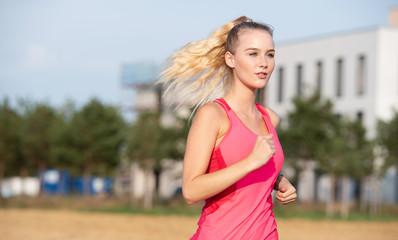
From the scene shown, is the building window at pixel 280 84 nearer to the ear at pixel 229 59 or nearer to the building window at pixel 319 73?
the building window at pixel 319 73

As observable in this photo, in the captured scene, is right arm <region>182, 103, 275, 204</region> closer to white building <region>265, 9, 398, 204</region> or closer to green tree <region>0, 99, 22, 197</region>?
white building <region>265, 9, 398, 204</region>

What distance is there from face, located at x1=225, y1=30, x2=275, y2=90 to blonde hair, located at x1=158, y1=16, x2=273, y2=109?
0.14 meters

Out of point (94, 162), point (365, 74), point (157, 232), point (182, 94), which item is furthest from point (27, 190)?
point (182, 94)

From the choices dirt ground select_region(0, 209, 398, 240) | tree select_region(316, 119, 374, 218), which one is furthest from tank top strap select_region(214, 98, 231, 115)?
tree select_region(316, 119, 374, 218)

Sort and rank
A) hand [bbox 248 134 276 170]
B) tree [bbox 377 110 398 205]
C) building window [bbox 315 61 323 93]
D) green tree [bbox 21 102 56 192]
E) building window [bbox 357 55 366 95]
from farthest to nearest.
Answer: building window [bbox 315 61 323 93], building window [bbox 357 55 366 95], green tree [bbox 21 102 56 192], tree [bbox 377 110 398 205], hand [bbox 248 134 276 170]

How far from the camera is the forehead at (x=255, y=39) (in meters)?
3.69

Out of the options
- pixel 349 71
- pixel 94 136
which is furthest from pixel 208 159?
pixel 349 71

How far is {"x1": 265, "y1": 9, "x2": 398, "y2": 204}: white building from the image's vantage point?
52.8m

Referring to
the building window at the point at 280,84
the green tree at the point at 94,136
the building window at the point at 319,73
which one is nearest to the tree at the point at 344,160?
the green tree at the point at 94,136

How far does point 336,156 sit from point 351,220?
4.00 metres

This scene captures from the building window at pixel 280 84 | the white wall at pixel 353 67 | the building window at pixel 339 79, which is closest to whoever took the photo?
the white wall at pixel 353 67

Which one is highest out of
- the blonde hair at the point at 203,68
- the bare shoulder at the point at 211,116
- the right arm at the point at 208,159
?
the blonde hair at the point at 203,68

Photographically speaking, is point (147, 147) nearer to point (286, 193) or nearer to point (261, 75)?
point (286, 193)

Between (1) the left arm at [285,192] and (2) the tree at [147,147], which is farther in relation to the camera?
(2) the tree at [147,147]
